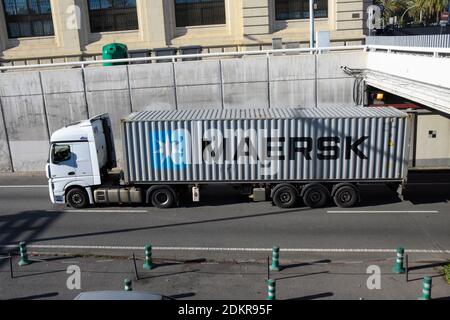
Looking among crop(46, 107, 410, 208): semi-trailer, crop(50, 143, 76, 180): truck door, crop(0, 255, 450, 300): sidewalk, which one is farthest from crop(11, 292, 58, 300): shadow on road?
crop(50, 143, 76, 180): truck door

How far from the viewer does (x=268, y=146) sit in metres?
17.0

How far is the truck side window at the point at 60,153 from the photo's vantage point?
17703mm

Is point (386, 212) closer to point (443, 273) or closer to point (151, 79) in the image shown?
point (443, 273)

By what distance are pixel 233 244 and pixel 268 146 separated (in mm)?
4438

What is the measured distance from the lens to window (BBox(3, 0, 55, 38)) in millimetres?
33219

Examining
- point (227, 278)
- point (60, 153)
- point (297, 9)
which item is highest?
point (297, 9)

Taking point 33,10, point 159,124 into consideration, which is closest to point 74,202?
point 159,124

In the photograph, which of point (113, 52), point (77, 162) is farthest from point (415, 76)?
point (113, 52)

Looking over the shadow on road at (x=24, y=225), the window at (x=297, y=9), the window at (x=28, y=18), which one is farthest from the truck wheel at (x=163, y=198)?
the window at (x=28, y=18)

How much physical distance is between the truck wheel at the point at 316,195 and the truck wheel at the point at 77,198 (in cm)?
890

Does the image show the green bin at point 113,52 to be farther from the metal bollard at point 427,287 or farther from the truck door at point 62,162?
the metal bollard at point 427,287

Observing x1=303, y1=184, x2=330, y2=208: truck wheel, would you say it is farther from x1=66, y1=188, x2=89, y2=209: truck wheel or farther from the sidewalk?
x1=66, y1=188, x2=89, y2=209: truck wheel

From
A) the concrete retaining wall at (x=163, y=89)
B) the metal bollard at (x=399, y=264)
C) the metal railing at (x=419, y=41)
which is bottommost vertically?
the metal bollard at (x=399, y=264)

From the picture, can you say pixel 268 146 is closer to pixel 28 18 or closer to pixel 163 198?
pixel 163 198
